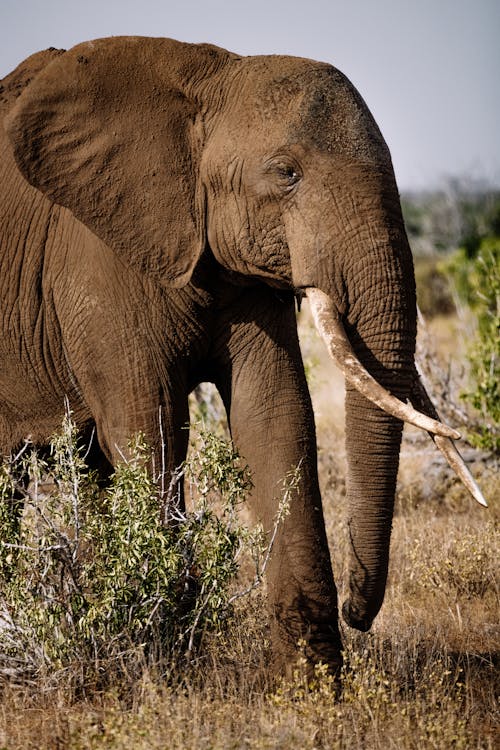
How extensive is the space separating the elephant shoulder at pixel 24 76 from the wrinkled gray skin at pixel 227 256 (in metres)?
0.50

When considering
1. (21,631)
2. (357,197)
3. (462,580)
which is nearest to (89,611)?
(21,631)

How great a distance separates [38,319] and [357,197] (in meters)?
1.86

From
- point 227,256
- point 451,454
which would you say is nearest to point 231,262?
point 227,256

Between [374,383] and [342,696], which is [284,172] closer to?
[374,383]

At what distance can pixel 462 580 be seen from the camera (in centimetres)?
701

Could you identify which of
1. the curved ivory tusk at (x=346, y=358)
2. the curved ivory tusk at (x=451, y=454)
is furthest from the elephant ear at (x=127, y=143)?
the curved ivory tusk at (x=451, y=454)

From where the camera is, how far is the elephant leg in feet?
18.2

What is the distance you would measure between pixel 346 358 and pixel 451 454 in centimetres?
63

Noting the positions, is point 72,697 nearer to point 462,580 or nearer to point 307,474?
point 307,474

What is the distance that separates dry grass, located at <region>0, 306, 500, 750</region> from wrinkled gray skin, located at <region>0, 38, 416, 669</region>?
13.3 inches

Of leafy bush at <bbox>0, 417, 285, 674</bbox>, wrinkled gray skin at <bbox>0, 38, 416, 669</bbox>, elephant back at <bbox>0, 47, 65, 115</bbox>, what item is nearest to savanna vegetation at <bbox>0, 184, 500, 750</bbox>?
leafy bush at <bbox>0, 417, 285, 674</bbox>

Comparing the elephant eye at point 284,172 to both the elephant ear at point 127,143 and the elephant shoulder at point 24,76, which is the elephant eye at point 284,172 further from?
the elephant shoulder at point 24,76

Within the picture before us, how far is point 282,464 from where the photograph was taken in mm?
5621

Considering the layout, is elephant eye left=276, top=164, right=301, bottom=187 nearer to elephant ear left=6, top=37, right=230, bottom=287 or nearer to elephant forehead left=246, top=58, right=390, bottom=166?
elephant forehead left=246, top=58, right=390, bottom=166
